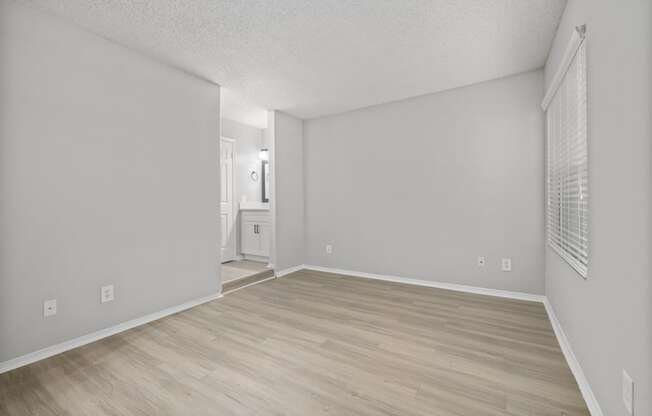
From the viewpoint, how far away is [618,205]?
1.18 meters

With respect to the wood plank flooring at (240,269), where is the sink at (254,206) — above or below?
above

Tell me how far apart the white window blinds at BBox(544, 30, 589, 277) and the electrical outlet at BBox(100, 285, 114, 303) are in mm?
3243

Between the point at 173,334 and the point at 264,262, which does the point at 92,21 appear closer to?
the point at 173,334

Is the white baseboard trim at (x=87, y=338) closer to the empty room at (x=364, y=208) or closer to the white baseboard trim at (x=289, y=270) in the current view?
the empty room at (x=364, y=208)

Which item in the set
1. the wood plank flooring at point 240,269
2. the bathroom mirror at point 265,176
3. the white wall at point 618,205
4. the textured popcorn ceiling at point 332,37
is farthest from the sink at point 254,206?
the white wall at point 618,205

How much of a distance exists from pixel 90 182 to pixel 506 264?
3.94m

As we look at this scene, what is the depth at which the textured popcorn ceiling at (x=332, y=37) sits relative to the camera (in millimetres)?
2021

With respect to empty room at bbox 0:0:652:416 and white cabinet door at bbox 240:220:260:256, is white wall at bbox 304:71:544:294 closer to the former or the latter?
empty room at bbox 0:0:652:416

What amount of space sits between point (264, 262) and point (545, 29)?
14.0 feet

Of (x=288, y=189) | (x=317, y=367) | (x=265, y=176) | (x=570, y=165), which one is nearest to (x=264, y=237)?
(x=288, y=189)

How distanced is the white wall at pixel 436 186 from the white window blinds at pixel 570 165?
40 cm

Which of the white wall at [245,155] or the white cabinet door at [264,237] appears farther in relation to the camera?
the white wall at [245,155]

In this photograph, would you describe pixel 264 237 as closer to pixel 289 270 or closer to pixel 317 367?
pixel 289 270

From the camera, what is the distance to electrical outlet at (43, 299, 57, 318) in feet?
6.64
